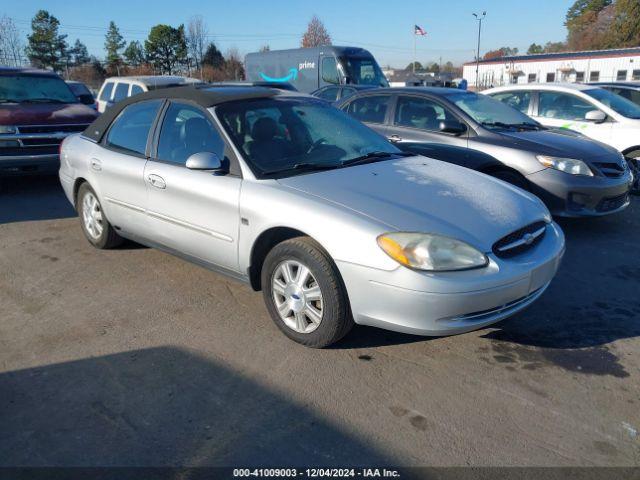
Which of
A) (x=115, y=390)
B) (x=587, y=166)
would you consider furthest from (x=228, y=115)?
(x=587, y=166)

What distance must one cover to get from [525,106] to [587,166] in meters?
3.12

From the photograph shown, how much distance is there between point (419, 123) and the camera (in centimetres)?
666

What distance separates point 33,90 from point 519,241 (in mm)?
8446

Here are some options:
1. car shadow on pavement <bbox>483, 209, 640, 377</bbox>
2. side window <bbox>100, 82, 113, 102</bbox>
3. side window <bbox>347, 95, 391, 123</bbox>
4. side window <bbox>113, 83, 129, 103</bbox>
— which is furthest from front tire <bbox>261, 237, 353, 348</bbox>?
side window <bbox>100, 82, 113, 102</bbox>

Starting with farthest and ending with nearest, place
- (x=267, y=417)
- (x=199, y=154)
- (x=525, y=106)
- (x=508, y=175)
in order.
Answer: (x=525, y=106) < (x=508, y=175) < (x=199, y=154) < (x=267, y=417)

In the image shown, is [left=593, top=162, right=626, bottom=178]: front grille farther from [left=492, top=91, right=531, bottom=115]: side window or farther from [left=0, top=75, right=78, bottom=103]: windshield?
[left=0, top=75, right=78, bottom=103]: windshield

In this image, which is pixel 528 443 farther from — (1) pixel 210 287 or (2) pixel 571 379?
(1) pixel 210 287

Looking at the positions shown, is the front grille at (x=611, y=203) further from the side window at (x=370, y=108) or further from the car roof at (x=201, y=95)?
the car roof at (x=201, y=95)

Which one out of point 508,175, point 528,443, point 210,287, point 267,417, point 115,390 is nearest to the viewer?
point 528,443

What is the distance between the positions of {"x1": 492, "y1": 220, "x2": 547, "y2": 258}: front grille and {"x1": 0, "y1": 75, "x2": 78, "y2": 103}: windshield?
26.6ft

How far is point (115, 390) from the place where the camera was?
9.78 feet

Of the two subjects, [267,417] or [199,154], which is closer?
[267,417]

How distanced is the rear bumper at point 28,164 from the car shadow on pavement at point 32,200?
0.39 meters

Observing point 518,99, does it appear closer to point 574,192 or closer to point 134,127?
point 574,192
